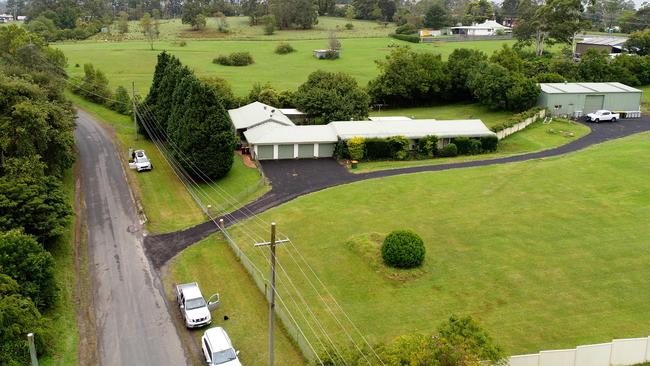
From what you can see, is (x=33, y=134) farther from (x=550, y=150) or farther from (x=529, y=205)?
(x=550, y=150)

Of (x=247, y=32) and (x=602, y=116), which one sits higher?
(x=247, y=32)

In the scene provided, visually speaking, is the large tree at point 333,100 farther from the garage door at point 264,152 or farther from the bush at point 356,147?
the garage door at point 264,152

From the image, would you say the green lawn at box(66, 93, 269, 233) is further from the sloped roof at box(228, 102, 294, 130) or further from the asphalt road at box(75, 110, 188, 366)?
the sloped roof at box(228, 102, 294, 130)

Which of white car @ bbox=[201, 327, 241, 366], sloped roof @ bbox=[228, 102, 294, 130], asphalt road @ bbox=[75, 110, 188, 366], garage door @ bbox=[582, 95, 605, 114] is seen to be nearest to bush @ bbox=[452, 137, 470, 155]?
sloped roof @ bbox=[228, 102, 294, 130]

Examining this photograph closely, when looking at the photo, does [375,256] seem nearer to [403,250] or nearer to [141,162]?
[403,250]

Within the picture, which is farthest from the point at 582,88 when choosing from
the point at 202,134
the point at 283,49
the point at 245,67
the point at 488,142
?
the point at 283,49
